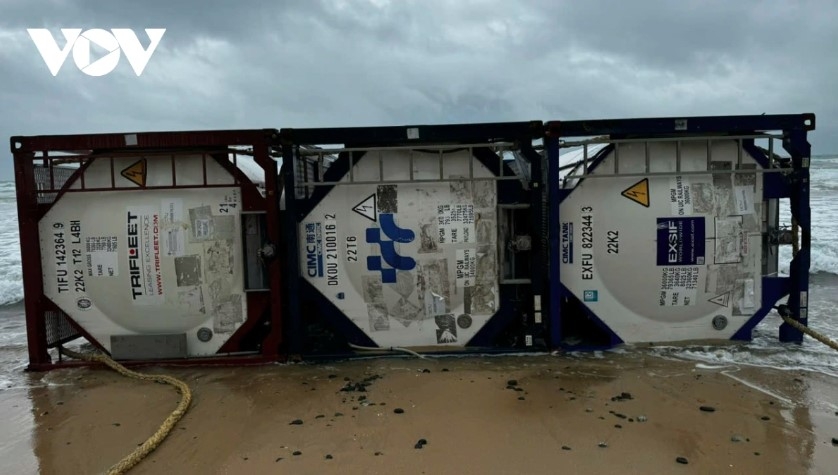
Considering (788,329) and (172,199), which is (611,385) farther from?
(172,199)

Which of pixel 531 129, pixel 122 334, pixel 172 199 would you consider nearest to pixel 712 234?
pixel 531 129

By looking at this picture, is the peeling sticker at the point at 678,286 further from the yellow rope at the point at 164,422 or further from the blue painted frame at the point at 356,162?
the yellow rope at the point at 164,422

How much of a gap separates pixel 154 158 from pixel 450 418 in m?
3.58

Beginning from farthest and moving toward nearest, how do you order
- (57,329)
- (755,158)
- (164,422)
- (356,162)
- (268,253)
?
(57,329)
(755,158)
(356,162)
(268,253)
(164,422)

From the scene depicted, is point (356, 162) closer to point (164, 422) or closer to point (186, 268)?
point (186, 268)

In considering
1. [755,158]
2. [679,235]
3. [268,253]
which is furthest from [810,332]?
[268,253]

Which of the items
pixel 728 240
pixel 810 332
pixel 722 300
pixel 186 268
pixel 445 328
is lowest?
pixel 810 332

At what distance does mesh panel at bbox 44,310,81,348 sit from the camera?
209 inches

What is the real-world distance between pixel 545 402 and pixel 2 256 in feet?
44.4

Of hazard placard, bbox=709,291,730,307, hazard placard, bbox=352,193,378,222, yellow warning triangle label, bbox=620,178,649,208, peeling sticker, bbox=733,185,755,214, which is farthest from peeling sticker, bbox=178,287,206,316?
peeling sticker, bbox=733,185,755,214

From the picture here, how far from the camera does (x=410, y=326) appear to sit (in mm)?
5242

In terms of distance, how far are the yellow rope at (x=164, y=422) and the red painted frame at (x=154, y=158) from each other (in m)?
0.14

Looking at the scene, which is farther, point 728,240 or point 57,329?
point 57,329

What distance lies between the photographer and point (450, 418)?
387 cm
